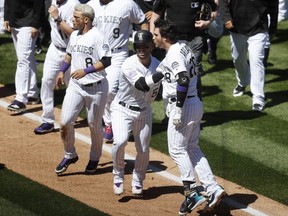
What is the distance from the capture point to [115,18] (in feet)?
37.9

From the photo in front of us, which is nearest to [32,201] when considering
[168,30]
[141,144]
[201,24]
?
[141,144]

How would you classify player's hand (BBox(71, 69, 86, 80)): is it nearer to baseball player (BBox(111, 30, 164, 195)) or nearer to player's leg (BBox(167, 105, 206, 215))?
baseball player (BBox(111, 30, 164, 195))

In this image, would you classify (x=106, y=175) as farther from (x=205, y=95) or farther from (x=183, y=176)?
(x=205, y=95)

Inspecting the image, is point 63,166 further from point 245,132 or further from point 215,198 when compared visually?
point 245,132

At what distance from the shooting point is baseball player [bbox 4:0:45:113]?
12.5m

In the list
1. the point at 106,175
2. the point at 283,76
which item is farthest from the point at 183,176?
the point at 283,76

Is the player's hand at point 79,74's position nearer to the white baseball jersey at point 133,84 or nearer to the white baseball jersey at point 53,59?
the white baseball jersey at point 133,84

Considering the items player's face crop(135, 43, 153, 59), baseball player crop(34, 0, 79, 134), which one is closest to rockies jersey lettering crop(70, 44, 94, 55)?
player's face crop(135, 43, 153, 59)

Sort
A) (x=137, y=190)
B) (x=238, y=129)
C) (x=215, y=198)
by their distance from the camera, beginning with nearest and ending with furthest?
1. (x=215, y=198)
2. (x=137, y=190)
3. (x=238, y=129)

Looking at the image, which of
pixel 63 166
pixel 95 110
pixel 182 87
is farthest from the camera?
pixel 63 166

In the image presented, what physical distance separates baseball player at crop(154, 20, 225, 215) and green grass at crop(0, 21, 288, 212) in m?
1.08

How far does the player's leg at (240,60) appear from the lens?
1348 centimetres

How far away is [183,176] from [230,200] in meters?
0.85

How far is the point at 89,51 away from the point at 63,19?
1.52m
